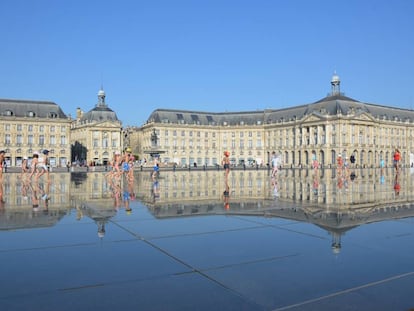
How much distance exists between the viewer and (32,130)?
287 ft

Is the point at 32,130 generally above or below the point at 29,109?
below

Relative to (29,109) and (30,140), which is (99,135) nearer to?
(30,140)

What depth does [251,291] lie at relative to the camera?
11.8 feet

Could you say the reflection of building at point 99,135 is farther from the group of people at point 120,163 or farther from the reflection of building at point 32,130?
the group of people at point 120,163

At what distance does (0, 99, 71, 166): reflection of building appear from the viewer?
8519 cm

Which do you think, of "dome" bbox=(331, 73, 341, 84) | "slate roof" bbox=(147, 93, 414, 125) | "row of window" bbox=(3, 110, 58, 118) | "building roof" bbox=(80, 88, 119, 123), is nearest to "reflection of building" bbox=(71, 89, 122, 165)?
"building roof" bbox=(80, 88, 119, 123)

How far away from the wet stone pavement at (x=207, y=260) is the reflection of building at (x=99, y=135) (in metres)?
92.7

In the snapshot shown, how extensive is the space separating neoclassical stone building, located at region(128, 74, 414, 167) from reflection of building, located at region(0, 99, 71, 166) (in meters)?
20.8

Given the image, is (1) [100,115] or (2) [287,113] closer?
(1) [100,115]

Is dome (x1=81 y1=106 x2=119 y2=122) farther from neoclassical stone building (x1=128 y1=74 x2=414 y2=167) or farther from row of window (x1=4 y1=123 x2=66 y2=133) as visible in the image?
row of window (x1=4 y1=123 x2=66 y2=133)

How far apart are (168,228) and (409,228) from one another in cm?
389

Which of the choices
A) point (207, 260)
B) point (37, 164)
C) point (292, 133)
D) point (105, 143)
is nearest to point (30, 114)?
point (105, 143)

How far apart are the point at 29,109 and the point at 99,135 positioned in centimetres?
1739

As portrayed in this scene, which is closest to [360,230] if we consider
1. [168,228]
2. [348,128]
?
[168,228]
